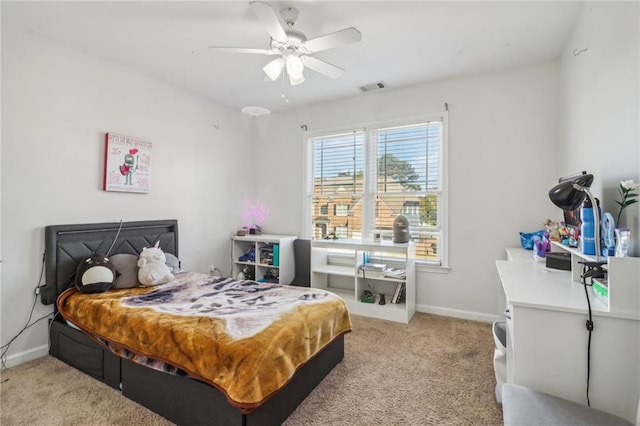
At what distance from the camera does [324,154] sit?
4.11 metres

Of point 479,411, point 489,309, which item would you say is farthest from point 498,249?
point 479,411

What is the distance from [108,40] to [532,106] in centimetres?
398

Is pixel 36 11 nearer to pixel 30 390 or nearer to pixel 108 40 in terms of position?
pixel 108 40

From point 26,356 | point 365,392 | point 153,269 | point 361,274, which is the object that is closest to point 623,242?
point 365,392

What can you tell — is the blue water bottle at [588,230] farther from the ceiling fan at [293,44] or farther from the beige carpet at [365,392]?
the ceiling fan at [293,44]

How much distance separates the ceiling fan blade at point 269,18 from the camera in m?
1.67

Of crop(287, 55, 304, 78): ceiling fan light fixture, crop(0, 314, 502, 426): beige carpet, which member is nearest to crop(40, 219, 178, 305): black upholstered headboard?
crop(0, 314, 502, 426): beige carpet

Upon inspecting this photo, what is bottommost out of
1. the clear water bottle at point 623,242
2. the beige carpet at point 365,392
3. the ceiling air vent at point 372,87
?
the beige carpet at point 365,392

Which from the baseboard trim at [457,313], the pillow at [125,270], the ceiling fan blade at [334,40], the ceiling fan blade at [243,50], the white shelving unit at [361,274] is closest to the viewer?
the ceiling fan blade at [334,40]

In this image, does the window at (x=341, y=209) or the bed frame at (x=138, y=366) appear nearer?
the bed frame at (x=138, y=366)

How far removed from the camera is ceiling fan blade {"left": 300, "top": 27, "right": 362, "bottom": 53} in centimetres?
189

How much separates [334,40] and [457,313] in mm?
2991

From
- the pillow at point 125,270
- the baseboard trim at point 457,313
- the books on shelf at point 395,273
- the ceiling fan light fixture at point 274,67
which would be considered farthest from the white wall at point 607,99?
the pillow at point 125,270

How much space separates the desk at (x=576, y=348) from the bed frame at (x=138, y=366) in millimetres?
1200
